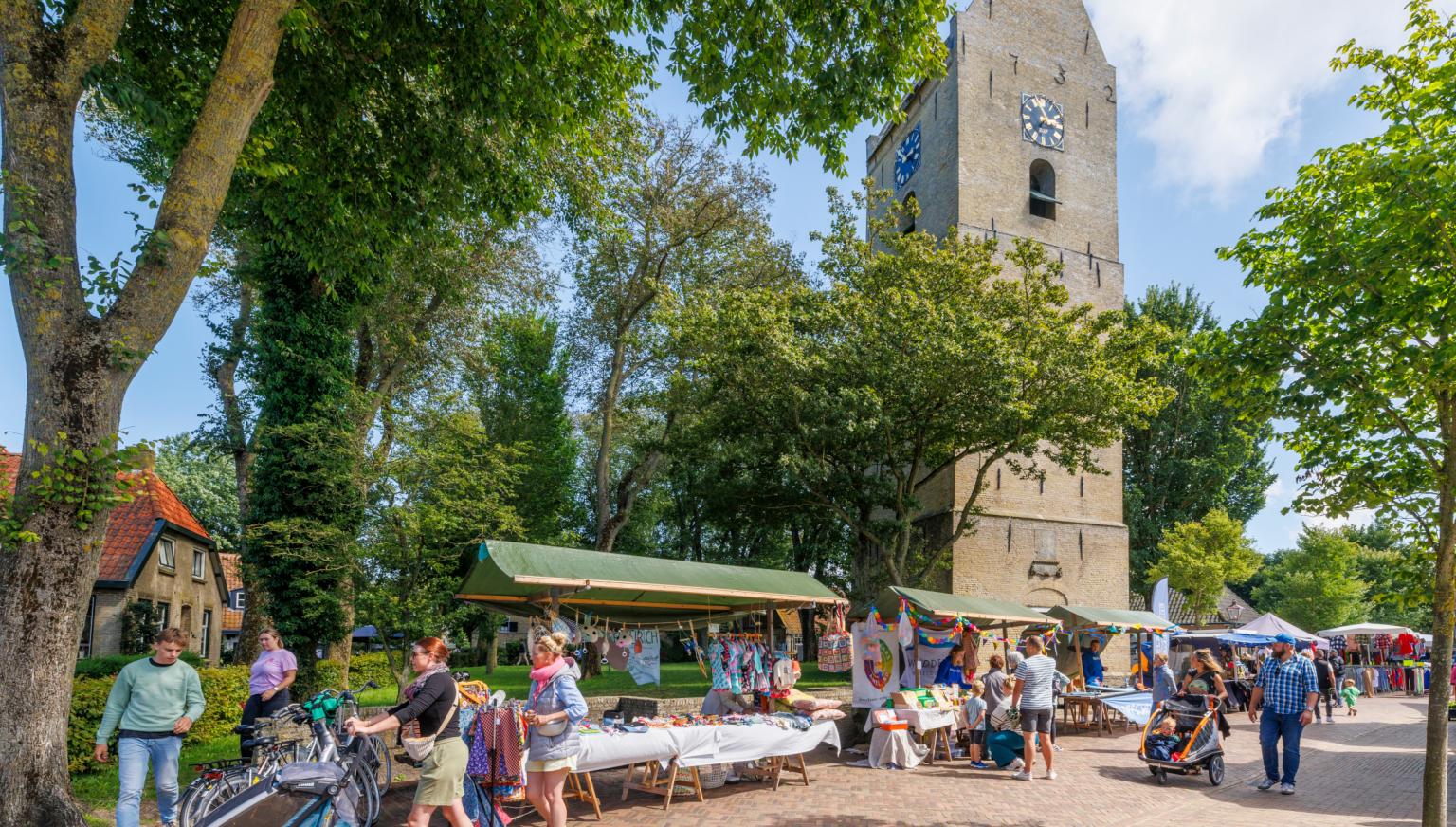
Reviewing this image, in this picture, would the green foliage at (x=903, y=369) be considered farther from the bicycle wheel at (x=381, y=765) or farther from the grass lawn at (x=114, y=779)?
the bicycle wheel at (x=381, y=765)

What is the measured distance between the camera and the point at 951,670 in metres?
14.3

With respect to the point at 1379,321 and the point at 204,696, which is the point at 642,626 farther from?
the point at 1379,321

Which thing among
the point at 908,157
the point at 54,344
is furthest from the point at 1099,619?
the point at 908,157

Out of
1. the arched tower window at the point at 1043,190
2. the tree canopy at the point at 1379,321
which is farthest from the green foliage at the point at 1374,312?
the arched tower window at the point at 1043,190

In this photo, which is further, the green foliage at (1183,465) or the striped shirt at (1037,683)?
the green foliage at (1183,465)

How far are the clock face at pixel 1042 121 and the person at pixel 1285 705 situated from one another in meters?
20.8

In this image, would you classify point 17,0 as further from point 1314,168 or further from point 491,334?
point 491,334

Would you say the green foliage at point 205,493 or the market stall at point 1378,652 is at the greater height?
the green foliage at point 205,493

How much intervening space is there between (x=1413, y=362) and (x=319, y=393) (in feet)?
49.8

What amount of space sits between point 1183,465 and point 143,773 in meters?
39.9

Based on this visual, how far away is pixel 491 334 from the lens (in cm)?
2498

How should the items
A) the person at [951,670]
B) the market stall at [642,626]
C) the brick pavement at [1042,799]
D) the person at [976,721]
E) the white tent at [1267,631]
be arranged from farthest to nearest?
the white tent at [1267,631] < the person at [951,670] < the person at [976,721] < the brick pavement at [1042,799] < the market stall at [642,626]

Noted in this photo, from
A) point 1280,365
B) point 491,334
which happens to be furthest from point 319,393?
point 1280,365

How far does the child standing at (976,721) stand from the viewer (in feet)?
39.6
